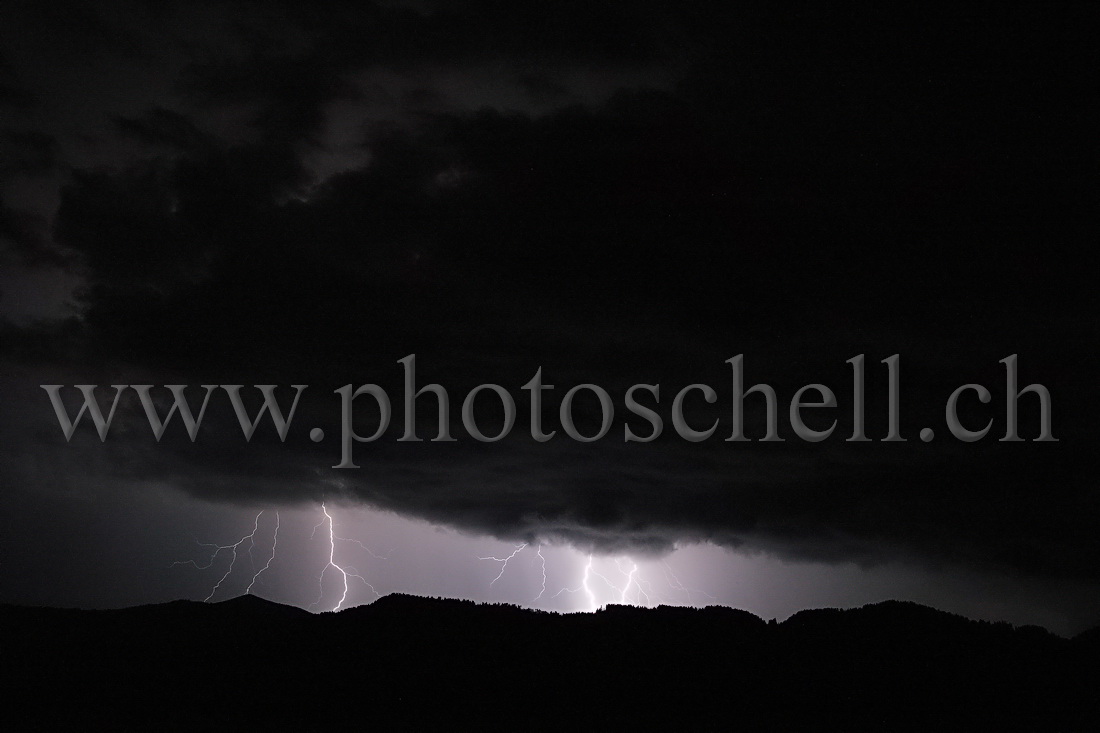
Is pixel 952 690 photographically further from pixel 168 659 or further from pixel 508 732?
pixel 168 659

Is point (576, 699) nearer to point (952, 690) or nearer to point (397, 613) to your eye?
point (397, 613)

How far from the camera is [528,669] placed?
41406 mm

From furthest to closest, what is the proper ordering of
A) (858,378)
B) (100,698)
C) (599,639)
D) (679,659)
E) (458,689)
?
(599,639) < (679,659) < (458,689) < (100,698) < (858,378)

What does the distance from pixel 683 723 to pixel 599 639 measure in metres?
14.1

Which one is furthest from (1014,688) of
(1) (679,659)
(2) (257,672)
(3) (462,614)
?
(2) (257,672)

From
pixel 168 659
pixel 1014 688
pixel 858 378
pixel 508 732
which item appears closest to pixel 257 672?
pixel 168 659

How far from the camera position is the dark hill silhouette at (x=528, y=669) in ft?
109

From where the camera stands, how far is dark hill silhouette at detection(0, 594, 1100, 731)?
33312 millimetres

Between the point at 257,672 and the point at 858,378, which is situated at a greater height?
the point at 858,378

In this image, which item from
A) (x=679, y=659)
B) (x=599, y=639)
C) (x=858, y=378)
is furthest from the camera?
(x=599, y=639)

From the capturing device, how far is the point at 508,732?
1261 inches

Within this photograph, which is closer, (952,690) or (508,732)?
(508,732)

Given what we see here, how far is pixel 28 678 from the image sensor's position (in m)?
36.5

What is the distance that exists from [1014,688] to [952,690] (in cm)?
305
